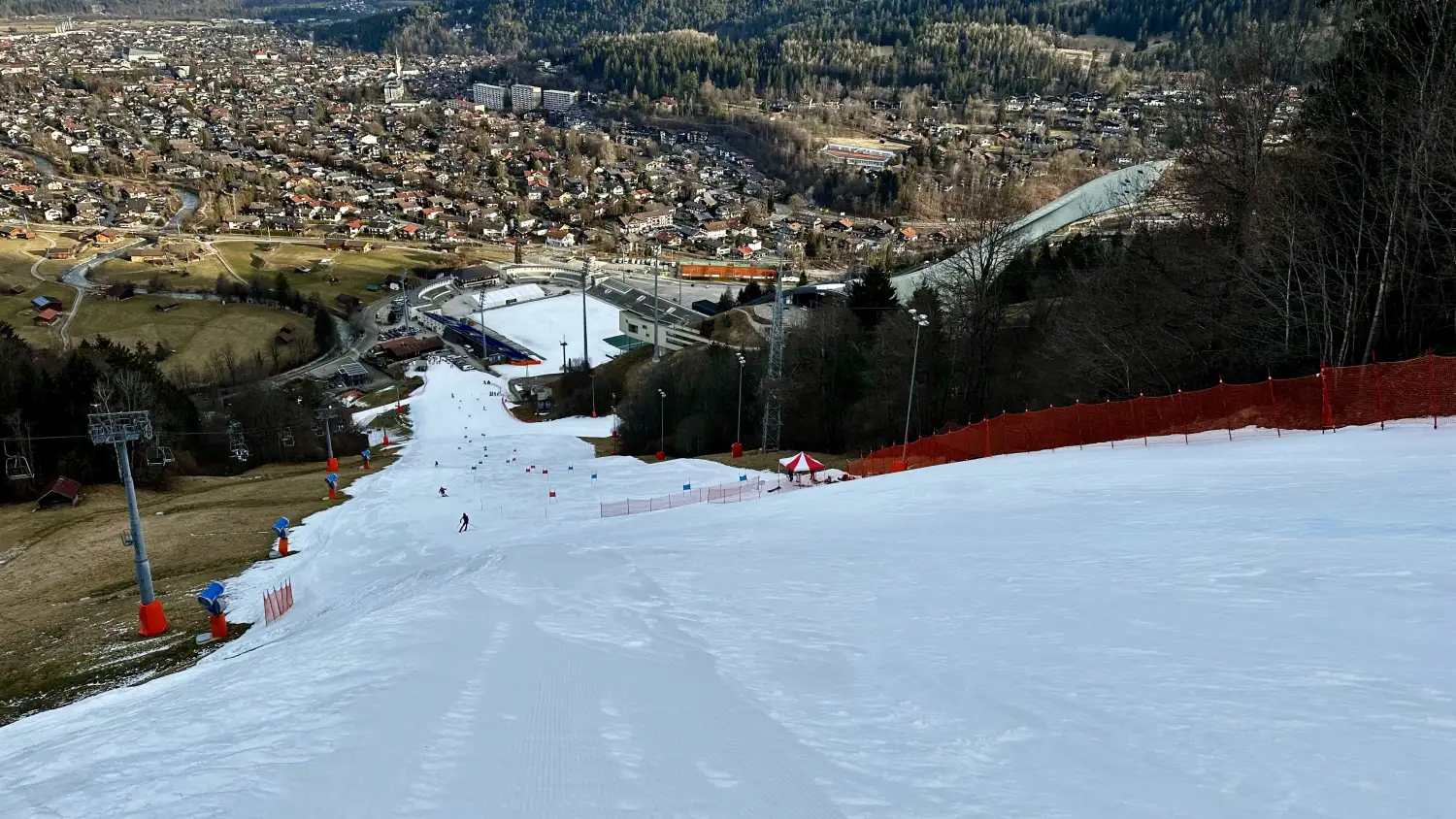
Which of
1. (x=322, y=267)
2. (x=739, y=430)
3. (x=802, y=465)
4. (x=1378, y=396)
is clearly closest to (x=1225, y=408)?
(x=1378, y=396)

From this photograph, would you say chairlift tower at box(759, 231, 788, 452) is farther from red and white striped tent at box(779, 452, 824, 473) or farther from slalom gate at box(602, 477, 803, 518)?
red and white striped tent at box(779, 452, 824, 473)

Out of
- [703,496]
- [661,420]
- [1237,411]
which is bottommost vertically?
[661,420]

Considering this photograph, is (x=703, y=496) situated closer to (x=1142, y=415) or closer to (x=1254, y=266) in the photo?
(x=1142, y=415)

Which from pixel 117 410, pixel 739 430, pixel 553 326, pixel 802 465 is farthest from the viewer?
pixel 553 326

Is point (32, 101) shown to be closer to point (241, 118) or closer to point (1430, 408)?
point (241, 118)

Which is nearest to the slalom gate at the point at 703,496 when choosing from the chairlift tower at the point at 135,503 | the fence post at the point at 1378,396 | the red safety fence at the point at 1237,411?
the red safety fence at the point at 1237,411

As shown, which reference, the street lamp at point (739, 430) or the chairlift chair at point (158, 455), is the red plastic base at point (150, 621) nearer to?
the chairlift chair at point (158, 455)

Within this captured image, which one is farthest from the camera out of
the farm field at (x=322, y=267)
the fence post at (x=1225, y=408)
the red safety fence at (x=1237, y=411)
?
the farm field at (x=322, y=267)

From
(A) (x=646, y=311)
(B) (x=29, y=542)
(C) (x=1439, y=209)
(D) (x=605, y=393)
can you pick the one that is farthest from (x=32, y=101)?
(C) (x=1439, y=209)
